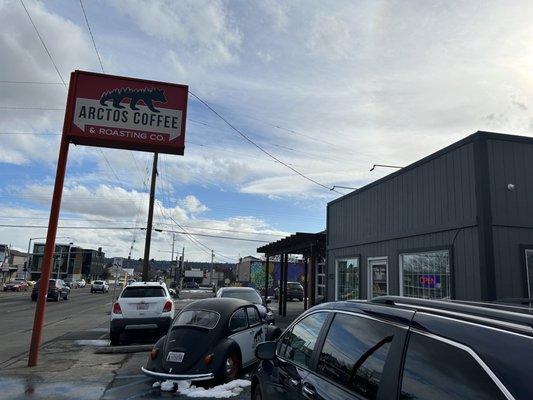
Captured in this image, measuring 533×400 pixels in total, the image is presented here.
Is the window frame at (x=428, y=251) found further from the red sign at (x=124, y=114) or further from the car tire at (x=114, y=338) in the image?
the car tire at (x=114, y=338)

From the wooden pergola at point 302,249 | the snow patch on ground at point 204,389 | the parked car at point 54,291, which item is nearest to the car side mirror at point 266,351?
the snow patch on ground at point 204,389

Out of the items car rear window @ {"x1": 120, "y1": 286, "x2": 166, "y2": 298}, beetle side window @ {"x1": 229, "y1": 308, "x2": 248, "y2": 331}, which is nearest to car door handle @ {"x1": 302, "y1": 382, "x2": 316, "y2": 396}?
beetle side window @ {"x1": 229, "y1": 308, "x2": 248, "y2": 331}

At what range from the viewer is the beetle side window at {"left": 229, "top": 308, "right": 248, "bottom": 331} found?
28.3 ft

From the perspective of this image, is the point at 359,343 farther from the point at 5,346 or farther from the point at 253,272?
the point at 253,272

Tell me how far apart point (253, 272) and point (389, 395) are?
66.0 metres

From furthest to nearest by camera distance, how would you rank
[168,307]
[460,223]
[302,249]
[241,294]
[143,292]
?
[302,249] < [241,294] < [143,292] < [168,307] < [460,223]

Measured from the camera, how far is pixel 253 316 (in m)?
9.69

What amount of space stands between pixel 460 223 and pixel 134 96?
7.61 meters

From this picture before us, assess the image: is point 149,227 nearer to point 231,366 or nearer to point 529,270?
point 231,366

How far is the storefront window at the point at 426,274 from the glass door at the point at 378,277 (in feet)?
2.97

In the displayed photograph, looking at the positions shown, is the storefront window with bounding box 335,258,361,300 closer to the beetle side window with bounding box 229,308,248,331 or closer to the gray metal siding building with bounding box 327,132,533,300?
the gray metal siding building with bounding box 327,132,533,300

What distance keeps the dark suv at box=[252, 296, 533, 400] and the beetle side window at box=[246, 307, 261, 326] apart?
534cm

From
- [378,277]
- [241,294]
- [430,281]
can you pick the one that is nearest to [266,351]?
[430,281]

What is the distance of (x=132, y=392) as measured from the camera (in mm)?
7574
